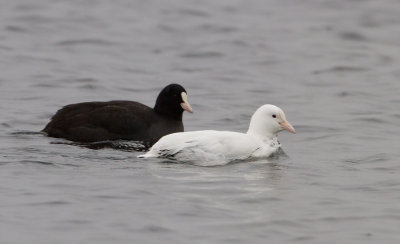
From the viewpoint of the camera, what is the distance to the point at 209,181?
11.8 metres

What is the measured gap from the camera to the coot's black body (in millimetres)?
14406

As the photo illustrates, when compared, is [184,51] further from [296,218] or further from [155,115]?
[296,218]

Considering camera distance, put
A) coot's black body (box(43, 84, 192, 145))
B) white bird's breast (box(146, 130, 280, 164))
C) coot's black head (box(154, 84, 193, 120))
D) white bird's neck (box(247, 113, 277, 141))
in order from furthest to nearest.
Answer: coot's black head (box(154, 84, 193, 120)) → coot's black body (box(43, 84, 192, 145)) → white bird's neck (box(247, 113, 277, 141)) → white bird's breast (box(146, 130, 280, 164))

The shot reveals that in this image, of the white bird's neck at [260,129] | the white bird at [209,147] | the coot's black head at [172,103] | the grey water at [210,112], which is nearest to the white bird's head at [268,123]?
the white bird's neck at [260,129]

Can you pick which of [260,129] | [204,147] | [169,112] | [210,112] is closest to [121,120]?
[169,112]

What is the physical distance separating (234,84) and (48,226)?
10.4 m

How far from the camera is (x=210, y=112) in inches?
687

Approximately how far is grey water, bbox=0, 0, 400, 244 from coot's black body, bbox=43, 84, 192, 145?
0.30 m

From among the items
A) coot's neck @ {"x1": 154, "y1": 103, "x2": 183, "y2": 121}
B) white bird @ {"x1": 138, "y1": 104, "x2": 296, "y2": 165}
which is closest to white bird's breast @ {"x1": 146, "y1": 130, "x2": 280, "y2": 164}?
white bird @ {"x1": 138, "y1": 104, "x2": 296, "y2": 165}

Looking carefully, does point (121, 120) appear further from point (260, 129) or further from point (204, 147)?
point (204, 147)

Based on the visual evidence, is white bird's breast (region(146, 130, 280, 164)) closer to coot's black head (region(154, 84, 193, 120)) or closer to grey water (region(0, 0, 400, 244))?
grey water (region(0, 0, 400, 244))

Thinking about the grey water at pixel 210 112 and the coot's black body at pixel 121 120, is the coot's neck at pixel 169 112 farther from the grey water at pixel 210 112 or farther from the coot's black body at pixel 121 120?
the grey water at pixel 210 112

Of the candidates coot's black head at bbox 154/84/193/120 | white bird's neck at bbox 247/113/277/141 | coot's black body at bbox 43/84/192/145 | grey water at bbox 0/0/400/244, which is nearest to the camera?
grey water at bbox 0/0/400/244

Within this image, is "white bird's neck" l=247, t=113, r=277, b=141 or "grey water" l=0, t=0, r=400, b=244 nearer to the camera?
"grey water" l=0, t=0, r=400, b=244
